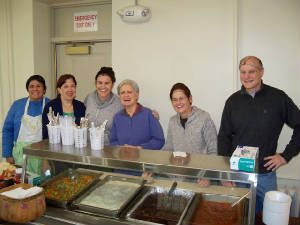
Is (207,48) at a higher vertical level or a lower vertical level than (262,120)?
higher

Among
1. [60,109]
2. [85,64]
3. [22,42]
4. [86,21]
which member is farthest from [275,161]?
[22,42]

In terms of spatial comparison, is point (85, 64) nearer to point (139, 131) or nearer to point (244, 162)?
point (139, 131)

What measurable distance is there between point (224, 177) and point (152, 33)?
2523mm

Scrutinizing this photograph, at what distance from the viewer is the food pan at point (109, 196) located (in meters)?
1.79

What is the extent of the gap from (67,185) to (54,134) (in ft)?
1.31

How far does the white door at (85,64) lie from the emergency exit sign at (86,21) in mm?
293

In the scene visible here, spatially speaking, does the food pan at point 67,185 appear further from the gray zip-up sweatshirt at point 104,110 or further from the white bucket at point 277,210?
the white bucket at point 277,210

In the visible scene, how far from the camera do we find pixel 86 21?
464cm

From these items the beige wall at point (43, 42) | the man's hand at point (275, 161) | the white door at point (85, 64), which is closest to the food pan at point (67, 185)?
the man's hand at point (275, 161)

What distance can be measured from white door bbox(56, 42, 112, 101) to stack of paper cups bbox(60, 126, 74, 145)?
2.66 metres

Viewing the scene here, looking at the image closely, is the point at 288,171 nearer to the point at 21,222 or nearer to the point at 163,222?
the point at 163,222

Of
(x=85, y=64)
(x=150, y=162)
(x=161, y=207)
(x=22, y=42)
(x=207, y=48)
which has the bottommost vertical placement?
(x=161, y=207)

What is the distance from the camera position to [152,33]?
11.9ft

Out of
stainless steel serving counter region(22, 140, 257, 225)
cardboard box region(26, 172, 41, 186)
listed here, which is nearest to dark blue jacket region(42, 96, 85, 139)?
cardboard box region(26, 172, 41, 186)
